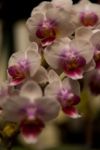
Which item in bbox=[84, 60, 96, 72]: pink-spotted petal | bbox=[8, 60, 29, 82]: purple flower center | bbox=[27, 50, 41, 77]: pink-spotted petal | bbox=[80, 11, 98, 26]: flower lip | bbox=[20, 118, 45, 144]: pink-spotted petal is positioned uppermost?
bbox=[80, 11, 98, 26]: flower lip

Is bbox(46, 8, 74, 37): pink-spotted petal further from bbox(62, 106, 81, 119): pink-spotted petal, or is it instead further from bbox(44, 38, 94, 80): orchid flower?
bbox(62, 106, 81, 119): pink-spotted petal

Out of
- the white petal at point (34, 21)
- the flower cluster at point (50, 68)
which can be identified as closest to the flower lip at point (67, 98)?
the flower cluster at point (50, 68)

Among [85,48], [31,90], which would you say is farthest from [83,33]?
[31,90]

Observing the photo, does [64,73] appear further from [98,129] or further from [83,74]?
[98,129]

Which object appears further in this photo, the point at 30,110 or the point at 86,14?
the point at 86,14

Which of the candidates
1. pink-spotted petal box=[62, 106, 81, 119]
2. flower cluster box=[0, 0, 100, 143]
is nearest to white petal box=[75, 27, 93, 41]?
flower cluster box=[0, 0, 100, 143]

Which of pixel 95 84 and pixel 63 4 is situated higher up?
pixel 63 4

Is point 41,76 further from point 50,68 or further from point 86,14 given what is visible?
point 86,14
